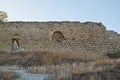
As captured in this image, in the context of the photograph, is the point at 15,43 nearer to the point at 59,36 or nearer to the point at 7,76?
the point at 59,36

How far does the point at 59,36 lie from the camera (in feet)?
91.1

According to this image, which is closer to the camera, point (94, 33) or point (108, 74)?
point (108, 74)

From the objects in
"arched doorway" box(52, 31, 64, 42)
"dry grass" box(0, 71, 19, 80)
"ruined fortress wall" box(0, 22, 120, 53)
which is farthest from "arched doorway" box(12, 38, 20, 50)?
"dry grass" box(0, 71, 19, 80)

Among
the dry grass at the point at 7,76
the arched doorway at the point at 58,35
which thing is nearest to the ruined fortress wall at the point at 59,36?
the arched doorway at the point at 58,35

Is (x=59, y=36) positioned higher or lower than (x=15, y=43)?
higher

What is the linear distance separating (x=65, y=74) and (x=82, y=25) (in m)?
17.4

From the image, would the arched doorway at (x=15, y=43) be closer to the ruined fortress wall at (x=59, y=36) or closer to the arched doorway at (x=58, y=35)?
the ruined fortress wall at (x=59, y=36)

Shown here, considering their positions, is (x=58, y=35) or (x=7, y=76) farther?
(x=58, y=35)

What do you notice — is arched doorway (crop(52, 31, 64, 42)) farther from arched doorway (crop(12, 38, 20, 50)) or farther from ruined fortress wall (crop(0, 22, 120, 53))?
arched doorway (crop(12, 38, 20, 50))

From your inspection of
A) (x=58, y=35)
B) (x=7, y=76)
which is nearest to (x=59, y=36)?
(x=58, y=35)

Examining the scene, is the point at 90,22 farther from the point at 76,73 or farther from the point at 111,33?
the point at 76,73

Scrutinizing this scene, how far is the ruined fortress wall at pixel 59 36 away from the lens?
27469mm

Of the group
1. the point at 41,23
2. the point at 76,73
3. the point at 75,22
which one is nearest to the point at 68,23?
the point at 75,22

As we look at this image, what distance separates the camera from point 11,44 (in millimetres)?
27688
